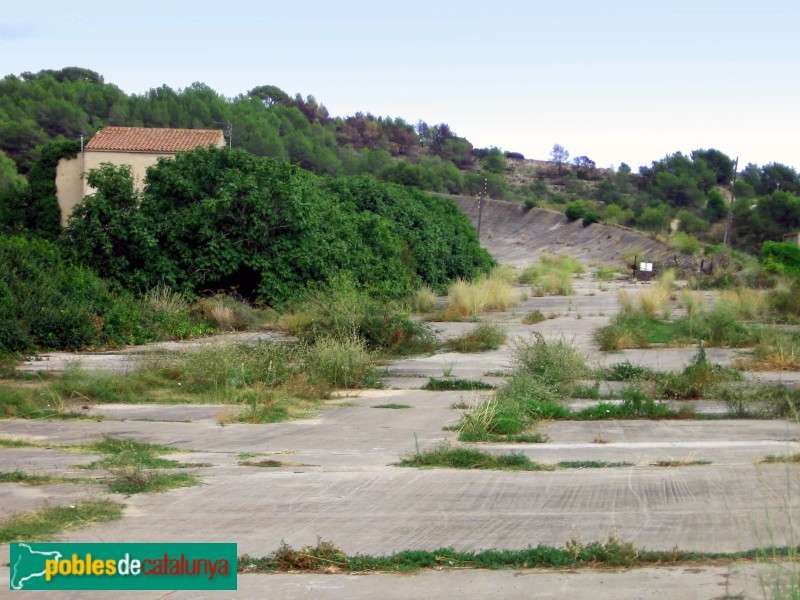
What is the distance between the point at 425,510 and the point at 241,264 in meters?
22.2

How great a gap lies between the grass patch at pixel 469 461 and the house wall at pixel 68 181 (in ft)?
134

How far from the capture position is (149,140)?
50688 millimetres

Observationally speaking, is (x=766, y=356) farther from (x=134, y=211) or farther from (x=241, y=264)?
(x=134, y=211)

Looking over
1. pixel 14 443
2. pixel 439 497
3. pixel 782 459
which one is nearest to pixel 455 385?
pixel 782 459

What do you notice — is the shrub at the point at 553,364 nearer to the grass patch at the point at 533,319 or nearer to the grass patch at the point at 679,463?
the grass patch at the point at 679,463

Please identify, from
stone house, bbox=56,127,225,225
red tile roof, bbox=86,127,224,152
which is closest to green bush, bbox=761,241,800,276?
stone house, bbox=56,127,225,225

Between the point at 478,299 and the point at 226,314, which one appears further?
the point at 478,299

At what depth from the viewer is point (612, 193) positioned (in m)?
118

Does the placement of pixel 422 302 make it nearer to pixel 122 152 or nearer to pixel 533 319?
pixel 533 319

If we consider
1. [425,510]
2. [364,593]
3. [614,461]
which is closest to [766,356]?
[614,461]

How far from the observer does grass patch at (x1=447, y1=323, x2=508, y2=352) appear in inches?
938

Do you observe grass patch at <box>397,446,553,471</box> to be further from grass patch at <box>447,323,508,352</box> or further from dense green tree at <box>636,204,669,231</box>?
dense green tree at <box>636,204,669,231</box>

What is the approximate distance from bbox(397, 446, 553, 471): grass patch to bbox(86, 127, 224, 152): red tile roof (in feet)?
133
